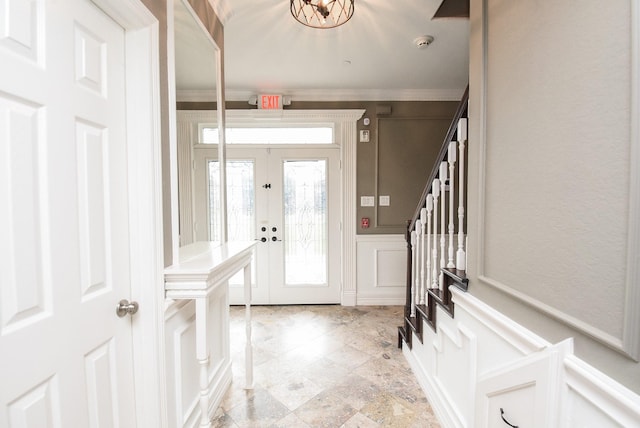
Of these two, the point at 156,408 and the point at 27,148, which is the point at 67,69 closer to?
the point at 27,148

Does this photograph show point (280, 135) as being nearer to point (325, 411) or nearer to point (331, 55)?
point (331, 55)

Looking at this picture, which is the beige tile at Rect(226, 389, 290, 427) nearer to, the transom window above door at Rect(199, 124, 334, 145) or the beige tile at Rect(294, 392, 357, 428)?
the beige tile at Rect(294, 392, 357, 428)

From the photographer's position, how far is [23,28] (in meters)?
0.73

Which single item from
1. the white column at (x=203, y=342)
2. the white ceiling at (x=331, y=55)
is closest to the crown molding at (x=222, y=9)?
the white ceiling at (x=331, y=55)

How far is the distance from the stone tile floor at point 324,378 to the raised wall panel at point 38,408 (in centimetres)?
110

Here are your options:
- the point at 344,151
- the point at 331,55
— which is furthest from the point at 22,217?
the point at 344,151

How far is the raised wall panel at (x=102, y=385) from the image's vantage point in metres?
0.94

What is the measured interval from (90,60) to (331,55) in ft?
6.88

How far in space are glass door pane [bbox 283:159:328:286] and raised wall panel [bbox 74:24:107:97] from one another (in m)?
2.47

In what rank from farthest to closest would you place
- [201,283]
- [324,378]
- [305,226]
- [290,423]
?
[305,226], [324,378], [290,423], [201,283]

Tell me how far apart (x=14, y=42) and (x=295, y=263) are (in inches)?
122

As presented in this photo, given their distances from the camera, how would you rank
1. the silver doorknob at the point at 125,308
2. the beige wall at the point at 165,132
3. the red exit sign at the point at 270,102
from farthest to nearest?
the red exit sign at the point at 270,102, the beige wall at the point at 165,132, the silver doorknob at the point at 125,308

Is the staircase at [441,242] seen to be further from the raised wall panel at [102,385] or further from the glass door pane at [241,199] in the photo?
the glass door pane at [241,199]

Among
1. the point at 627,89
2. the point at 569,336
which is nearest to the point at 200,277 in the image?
the point at 569,336
